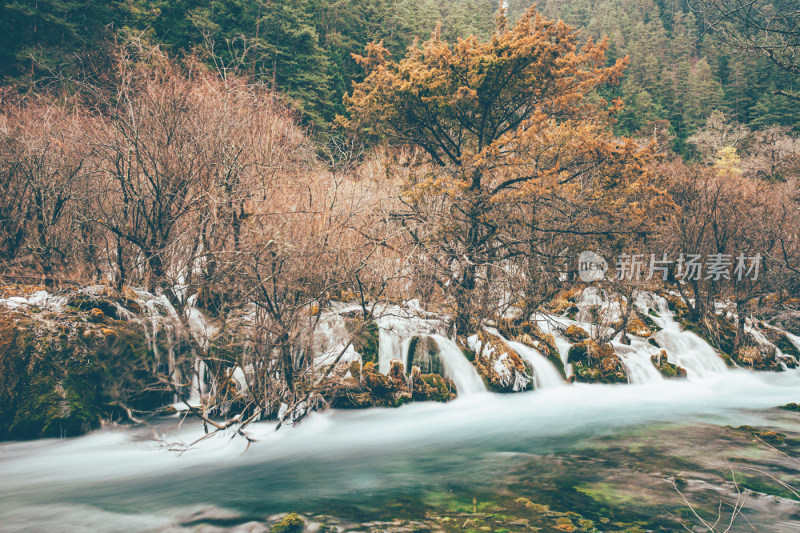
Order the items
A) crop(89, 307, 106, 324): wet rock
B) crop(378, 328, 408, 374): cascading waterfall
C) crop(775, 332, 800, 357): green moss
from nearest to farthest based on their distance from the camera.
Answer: crop(89, 307, 106, 324): wet rock → crop(378, 328, 408, 374): cascading waterfall → crop(775, 332, 800, 357): green moss

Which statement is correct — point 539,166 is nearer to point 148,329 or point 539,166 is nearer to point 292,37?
point 148,329

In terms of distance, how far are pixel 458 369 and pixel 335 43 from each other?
31.2 meters

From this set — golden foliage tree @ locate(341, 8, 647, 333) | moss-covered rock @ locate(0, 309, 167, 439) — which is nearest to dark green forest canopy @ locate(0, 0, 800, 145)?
golden foliage tree @ locate(341, 8, 647, 333)

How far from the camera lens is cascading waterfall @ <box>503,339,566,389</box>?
47.4 ft

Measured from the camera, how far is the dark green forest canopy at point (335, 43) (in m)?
21.6

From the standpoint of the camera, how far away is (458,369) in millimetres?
13336

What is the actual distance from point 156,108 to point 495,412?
11.1m

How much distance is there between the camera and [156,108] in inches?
447

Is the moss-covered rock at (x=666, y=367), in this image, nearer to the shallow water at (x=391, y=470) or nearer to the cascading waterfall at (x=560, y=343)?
the cascading waterfall at (x=560, y=343)

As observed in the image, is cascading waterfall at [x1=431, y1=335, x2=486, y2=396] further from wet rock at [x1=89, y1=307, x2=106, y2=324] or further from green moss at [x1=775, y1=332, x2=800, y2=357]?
green moss at [x1=775, y1=332, x2=800, y2=357]

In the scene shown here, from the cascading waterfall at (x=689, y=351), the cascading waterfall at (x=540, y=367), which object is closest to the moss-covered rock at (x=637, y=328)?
the cascading waterfall at (x=689, y=351)

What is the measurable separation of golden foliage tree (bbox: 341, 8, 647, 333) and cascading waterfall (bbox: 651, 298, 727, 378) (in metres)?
7.39

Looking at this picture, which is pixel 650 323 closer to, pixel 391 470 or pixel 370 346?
pixel 370 346

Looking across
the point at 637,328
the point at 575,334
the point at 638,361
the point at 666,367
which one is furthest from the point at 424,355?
the point at 637,328
